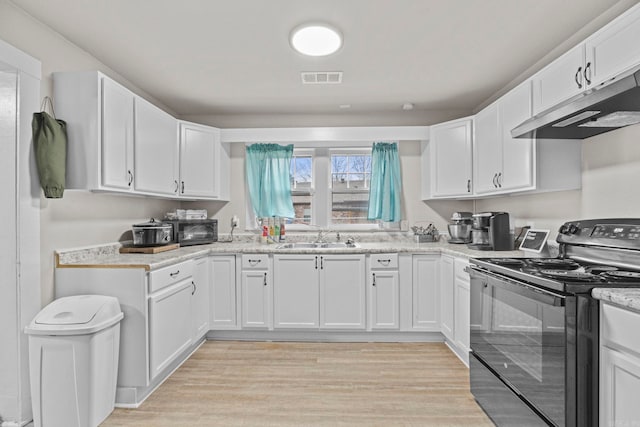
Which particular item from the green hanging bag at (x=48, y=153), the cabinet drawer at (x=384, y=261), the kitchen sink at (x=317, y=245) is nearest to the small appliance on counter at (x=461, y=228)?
the cabinet drawer at (x=384, y=261)

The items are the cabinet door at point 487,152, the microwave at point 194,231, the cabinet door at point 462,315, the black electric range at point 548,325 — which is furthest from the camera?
the microwave at point 194,231

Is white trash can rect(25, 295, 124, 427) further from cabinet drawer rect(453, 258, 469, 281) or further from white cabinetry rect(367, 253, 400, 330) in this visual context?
cabinet drawer rect(453, 258, 469, 281)

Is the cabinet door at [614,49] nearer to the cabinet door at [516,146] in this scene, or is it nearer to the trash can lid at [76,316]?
the cabinet door at [516,146]

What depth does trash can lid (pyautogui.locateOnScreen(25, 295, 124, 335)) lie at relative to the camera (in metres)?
1.90

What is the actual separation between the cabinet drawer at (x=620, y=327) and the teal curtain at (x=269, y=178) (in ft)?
10.1

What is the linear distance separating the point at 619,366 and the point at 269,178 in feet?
11.0

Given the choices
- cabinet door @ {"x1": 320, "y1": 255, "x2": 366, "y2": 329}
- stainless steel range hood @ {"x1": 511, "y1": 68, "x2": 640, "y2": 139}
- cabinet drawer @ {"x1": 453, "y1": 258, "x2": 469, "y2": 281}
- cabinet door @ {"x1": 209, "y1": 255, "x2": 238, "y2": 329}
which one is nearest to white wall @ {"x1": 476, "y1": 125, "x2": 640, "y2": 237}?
stainless steel range hood @ {"x1": 511, "y1": 68, "x2": 640, "y2": 139}

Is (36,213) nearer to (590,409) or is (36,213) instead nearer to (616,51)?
(590,409)

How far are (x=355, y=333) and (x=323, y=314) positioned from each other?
37cm

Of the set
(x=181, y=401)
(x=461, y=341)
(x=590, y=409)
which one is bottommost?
(x=181, y=401)

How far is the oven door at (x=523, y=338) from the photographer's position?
1.49 meters

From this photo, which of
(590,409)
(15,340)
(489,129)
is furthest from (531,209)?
(15,340)

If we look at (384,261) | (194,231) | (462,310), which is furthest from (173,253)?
(462,310)

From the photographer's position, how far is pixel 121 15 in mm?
2123
